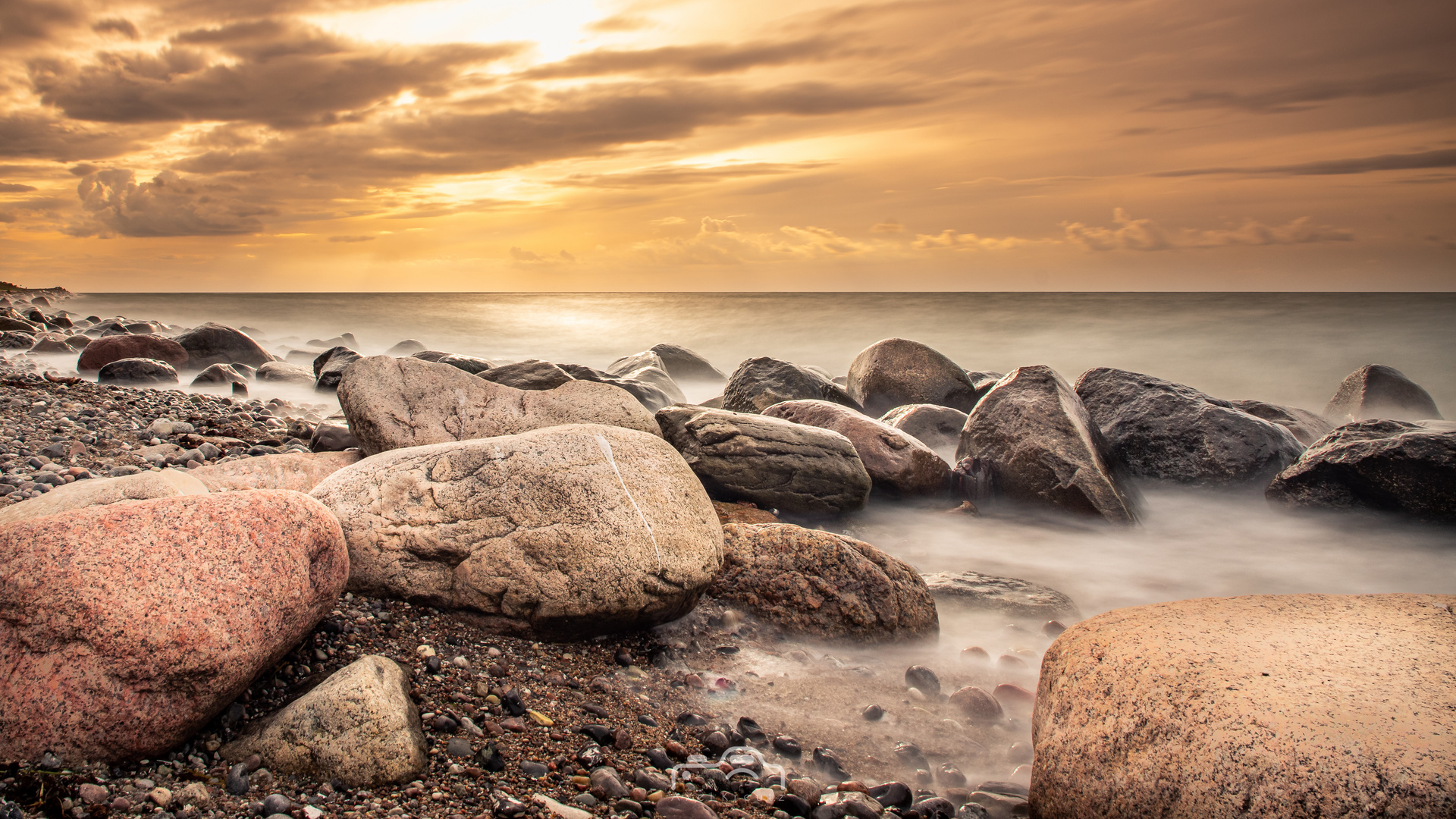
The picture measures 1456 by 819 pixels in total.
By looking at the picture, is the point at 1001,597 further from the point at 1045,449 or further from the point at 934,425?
the point at 934,425

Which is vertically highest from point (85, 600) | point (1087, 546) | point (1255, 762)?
point (85, 600)

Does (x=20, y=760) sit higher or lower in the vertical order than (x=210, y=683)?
lower

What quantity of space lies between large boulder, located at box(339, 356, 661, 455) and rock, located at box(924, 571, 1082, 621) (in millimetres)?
2069

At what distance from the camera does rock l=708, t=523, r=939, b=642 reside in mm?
3777

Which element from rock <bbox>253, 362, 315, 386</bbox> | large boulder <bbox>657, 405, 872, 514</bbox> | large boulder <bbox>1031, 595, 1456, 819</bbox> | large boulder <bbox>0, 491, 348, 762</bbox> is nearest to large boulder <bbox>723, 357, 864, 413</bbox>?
large boulder <bbox>657, 405, 872, 514</bbox>

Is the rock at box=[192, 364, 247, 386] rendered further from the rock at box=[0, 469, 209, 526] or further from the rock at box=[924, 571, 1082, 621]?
the rock at box=[924, 571, 1082, 621]

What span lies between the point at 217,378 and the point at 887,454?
979 cm

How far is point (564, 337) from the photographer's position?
26.0 metres

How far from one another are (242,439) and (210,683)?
16.6 feet

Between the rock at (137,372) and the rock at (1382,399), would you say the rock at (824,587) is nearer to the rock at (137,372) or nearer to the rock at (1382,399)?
the rock at (1382,399)

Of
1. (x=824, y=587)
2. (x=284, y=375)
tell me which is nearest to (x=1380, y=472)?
(x=824, y=587)

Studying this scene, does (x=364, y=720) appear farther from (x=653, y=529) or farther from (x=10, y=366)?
(x=10, y=366)

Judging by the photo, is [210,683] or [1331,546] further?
[1331,546]

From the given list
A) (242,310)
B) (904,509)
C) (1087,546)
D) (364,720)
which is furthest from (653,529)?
(242,310)
